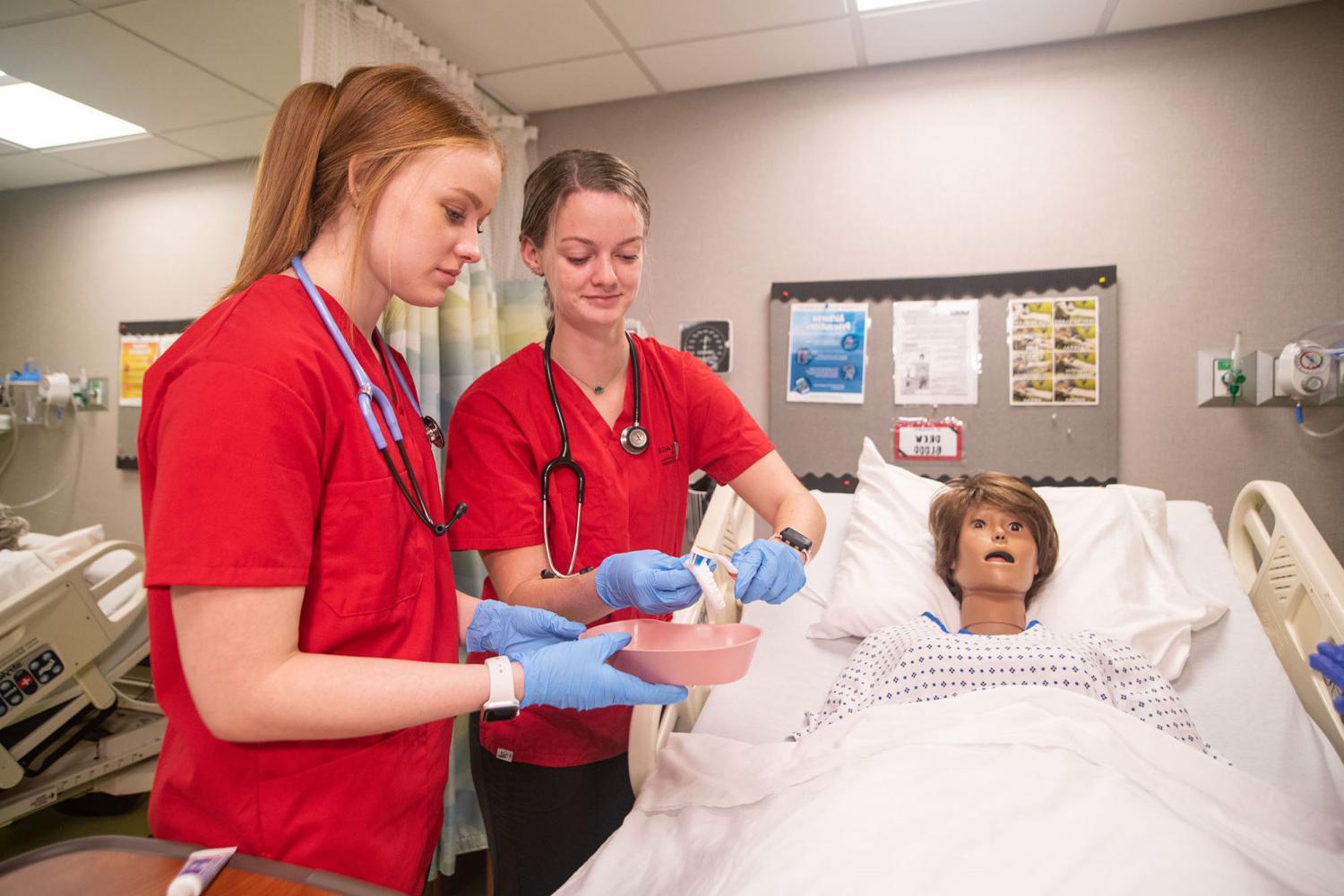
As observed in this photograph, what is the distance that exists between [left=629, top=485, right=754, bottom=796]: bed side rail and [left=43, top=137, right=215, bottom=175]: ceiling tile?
9.29ft

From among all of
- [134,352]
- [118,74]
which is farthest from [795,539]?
[134,352]

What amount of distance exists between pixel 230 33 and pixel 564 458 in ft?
6.88

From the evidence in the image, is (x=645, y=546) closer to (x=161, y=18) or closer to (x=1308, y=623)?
(x=1308, y=623)

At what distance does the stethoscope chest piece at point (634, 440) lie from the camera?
1.32 m

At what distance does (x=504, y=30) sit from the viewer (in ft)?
7.73

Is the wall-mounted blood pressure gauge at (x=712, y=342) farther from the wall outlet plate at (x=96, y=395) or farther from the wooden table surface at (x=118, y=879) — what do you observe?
the wall outlet plate at (x=96, y=395)

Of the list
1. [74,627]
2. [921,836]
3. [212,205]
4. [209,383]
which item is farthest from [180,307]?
[921,836]

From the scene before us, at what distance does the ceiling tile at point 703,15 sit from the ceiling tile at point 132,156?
81.1 inches

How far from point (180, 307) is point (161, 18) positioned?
1.50 meters

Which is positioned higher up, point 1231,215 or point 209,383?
point 1231,215

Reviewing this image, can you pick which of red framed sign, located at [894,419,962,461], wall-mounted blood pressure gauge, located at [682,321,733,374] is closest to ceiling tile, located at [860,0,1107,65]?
wall-mounted blood pressure gauge, located at [682,321,733,374]

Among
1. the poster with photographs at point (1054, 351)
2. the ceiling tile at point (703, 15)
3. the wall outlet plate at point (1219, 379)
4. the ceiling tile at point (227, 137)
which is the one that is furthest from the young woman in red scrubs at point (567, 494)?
the ceiling tile at point (227, 137)

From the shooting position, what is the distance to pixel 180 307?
134 inches

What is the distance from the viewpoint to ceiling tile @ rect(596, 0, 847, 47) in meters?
2.21
